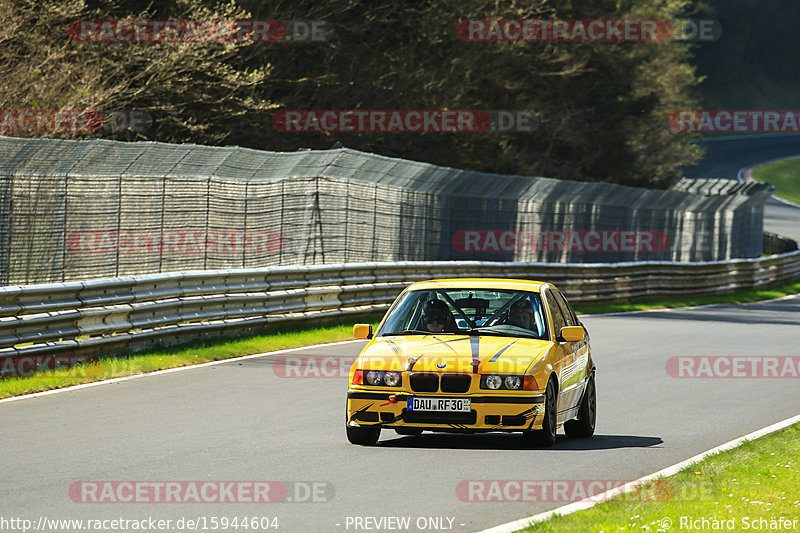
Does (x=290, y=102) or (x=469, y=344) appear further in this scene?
(x=290, y=102)

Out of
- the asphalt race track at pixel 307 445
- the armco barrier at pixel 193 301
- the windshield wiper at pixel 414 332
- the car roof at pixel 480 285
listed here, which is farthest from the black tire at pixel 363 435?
the armco barrier at pixel 193 301

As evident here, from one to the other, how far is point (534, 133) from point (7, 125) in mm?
27974

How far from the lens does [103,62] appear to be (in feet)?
99.9

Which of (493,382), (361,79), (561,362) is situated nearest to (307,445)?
(493,382)

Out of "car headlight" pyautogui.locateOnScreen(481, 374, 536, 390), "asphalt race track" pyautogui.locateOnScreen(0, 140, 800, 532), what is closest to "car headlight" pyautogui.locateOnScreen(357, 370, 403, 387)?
"asphalt race track" pyautogui.locateOnScreen(0, 140, 800, 532)

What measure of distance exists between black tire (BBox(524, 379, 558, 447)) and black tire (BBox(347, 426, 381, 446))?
119 cm

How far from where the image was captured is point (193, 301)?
58.2ft

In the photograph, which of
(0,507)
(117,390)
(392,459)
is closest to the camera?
(0,507)

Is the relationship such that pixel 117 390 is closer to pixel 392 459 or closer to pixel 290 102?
pixel 392 459

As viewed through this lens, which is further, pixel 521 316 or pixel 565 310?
pixel 565 310

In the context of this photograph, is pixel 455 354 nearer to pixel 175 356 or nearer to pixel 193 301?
pixel 175 356

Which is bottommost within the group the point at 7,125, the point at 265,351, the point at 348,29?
the point at 265,351

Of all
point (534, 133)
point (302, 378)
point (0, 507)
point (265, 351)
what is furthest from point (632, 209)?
point (0, 507)

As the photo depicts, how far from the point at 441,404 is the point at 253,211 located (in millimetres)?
12875
